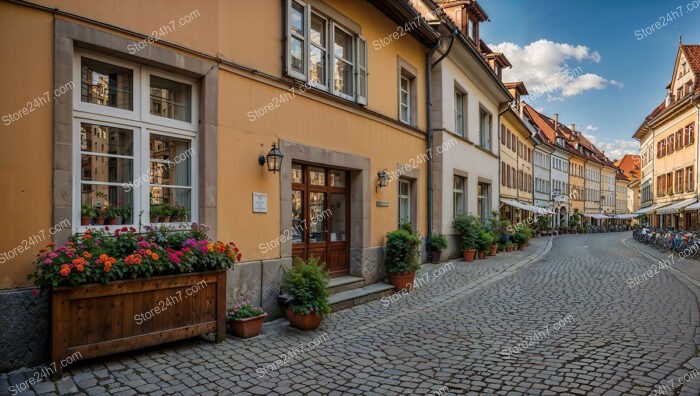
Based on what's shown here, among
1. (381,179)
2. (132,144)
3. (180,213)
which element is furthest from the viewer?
(381,179)

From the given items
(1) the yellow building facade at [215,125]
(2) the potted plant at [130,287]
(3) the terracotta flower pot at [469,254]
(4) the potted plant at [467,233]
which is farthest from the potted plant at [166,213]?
(3) the terracotta flower pot at [469,254]

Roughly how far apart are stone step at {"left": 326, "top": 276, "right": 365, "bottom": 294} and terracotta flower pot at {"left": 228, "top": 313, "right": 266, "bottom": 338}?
2408mm

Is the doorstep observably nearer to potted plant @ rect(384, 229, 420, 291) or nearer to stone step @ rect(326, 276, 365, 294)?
stone step @ rect(326, 276, 365, 294)

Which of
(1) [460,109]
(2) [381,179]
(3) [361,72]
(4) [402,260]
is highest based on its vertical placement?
(1) [460,109]

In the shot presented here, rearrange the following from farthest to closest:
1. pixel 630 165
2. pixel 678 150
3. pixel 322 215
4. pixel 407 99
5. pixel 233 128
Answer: pixel 630 165 → pixel 678 150 → pixel 407 99 → pixel 322 215 → pixel 233 128

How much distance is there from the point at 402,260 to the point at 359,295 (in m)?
1.71

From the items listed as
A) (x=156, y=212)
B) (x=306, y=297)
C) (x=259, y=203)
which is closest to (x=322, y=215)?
(x=259, y=203)

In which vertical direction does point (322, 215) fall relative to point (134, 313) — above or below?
above

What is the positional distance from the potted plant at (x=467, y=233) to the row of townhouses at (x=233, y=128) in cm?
221

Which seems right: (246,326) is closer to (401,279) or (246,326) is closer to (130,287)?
(130,287)

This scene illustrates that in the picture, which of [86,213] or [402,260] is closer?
[86,213]

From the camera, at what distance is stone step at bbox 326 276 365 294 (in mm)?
8906

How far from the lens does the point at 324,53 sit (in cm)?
912

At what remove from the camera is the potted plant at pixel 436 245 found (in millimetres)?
13719
